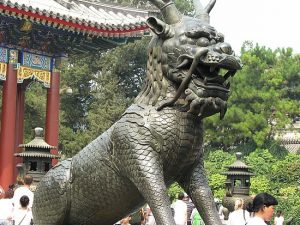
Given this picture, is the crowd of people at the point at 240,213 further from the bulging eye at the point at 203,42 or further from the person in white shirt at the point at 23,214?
the person in white shirt at the point at 23,214

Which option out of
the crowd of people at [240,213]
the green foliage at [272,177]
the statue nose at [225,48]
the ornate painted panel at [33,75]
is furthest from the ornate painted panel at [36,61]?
the statue nose at [225,48]

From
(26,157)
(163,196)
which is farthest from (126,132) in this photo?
(26,157)

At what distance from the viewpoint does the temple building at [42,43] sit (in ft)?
48.9

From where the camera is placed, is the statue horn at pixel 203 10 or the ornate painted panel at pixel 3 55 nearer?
the statue horn at pixel 203 10

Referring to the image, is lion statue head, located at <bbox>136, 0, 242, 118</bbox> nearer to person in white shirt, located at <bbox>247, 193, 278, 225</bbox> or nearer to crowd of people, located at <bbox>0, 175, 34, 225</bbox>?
person in white shirt, located at <bbox>247, 193, 278, 225</bbox>

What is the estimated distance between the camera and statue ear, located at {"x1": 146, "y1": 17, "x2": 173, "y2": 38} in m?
4.79

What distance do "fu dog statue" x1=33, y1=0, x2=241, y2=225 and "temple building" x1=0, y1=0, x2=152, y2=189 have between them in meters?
9.50

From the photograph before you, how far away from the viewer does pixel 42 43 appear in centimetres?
1641

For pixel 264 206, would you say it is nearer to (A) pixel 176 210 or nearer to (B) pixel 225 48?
(B) pixel 225 48

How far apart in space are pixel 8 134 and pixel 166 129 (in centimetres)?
1088

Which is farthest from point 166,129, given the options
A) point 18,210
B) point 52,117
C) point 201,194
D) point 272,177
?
point 272,177

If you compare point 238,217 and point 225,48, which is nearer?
point 225,48

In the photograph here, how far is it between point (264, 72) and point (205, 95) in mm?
25459

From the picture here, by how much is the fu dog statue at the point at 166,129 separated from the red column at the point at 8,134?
1014cm
